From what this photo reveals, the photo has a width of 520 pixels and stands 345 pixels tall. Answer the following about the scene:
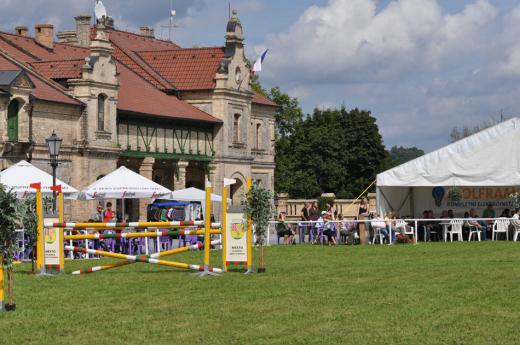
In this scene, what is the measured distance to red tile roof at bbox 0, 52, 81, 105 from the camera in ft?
190

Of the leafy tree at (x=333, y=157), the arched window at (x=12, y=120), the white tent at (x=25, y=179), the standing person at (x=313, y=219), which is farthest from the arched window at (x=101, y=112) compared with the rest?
the leafy tree at (x=333, y=157)

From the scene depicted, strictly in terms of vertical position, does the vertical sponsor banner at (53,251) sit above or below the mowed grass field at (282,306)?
above

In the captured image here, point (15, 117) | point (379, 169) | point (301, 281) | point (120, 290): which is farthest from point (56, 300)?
point (379, 169)

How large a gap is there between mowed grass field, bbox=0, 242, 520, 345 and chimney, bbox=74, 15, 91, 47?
49.8 m

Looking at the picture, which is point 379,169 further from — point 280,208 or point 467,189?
point 467,189

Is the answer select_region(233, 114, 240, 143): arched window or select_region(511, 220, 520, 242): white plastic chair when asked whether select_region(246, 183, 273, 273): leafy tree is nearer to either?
select_region(511, 220, 520, 242): white plastic chair

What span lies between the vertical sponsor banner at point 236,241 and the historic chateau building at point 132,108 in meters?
30.3

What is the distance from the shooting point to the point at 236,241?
26938mm

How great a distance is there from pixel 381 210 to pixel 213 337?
31672 millimetres

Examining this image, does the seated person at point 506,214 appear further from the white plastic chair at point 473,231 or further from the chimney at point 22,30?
the chimney at point 22,30

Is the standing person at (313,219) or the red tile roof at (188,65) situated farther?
Result: the red tile roof at (188,65)

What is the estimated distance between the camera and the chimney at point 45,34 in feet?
231

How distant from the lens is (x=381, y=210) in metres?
47.1

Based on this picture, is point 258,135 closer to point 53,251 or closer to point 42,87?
point 42,87
